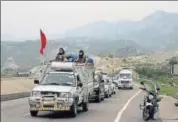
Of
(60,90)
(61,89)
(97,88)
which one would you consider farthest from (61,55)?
(97,88)

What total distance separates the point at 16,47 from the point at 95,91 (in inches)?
6016

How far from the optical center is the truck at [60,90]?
2091 cm

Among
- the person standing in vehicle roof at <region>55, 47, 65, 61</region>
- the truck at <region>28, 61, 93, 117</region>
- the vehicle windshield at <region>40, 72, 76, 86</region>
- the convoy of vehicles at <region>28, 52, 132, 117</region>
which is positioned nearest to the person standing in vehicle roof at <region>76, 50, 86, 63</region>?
the convoy of vehicles at <region>28, 52, 132, 117</region>

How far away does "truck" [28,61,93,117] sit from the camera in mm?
20906

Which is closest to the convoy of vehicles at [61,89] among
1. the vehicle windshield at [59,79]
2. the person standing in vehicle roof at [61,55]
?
the vehicle windshield at [59,79]

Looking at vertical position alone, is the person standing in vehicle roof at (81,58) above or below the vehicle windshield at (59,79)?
above

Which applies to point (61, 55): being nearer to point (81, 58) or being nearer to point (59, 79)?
point (81, 58)

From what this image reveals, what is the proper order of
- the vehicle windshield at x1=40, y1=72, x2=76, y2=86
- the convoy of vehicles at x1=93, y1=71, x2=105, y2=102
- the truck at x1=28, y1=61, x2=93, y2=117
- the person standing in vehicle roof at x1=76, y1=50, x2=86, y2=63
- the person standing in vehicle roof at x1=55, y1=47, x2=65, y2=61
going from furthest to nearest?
the convoy of vehicles at x1=93, y1=71, x2=105, y2=102 → the person standing in vehicle roof at x1=76, y1=50, x2=86, y2=63 → the person standing in vehicle roof at x1=55, y1=47, x2=65, y2=61 → the vehicle windshield at x1=40, y1=72, x2=76, y2=86 → the truck at x1=28, y1=61, x2=93, y2=117

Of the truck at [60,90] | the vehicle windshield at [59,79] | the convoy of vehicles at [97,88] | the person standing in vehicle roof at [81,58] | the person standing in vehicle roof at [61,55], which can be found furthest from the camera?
the convoy of vehicles at [97,88]

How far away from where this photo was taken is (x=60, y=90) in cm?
2116

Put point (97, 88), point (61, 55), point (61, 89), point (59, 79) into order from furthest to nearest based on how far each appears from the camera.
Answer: point (97, 88)
point (61, 55)
point (59, 79)
point (61, 89)

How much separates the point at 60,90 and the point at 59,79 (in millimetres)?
1461

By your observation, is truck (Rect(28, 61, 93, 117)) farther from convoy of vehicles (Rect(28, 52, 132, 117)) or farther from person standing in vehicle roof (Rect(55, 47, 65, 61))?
person standing in vehicle roof (Rect(55, 47, 65, 61))

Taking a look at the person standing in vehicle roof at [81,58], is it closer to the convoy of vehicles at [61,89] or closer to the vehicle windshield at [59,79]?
the convoy of vehicles at [61,89]
